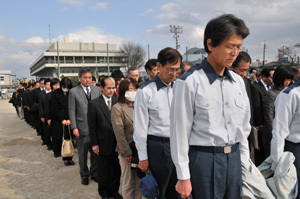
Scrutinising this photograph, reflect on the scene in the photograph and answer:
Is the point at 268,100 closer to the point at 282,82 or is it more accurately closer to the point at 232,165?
the point at 282,82

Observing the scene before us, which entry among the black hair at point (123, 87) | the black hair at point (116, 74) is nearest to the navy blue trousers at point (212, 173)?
the black hair at point (123, 87)

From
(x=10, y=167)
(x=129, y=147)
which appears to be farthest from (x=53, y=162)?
(x=129, y=147)

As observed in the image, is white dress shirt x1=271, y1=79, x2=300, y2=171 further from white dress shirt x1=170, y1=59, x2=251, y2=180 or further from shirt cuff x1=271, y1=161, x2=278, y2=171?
white dress shirt x1=170, y1=59, x2=251, y2=180

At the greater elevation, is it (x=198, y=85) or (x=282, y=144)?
(x=198, y=85)

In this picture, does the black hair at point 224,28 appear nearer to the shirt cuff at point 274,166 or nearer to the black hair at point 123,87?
the shirt cuff at point 274,166

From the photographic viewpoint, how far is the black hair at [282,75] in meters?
3.41

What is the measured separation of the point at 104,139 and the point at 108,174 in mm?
601

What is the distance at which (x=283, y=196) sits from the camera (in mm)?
2064

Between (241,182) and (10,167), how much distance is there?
597 cm

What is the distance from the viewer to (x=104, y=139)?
3.82 m

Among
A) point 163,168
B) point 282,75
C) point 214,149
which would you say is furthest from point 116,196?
point 282,75

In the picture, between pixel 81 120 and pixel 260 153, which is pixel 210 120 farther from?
pixel 81 120

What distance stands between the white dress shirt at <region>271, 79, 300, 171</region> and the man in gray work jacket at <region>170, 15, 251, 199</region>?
837 mm

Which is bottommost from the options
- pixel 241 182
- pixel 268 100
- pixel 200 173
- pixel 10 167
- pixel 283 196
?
pixel 10 167
